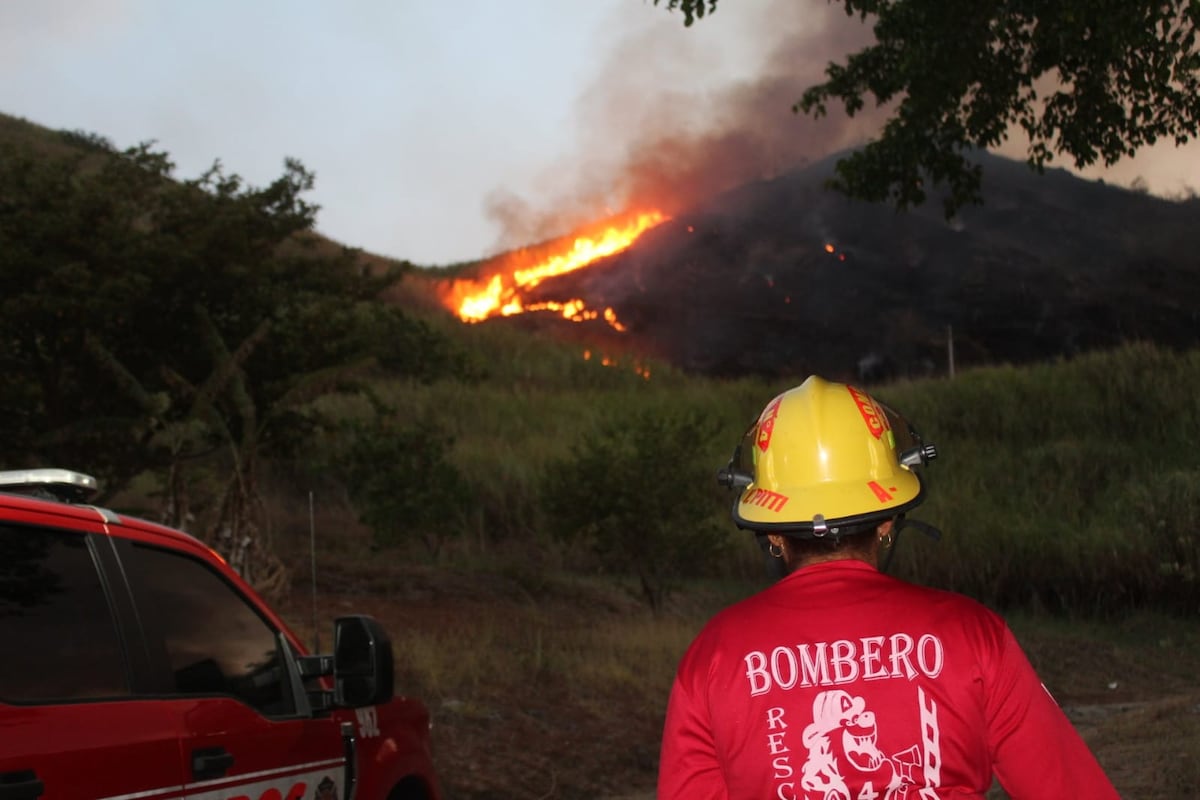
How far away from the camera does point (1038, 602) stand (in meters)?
27.7

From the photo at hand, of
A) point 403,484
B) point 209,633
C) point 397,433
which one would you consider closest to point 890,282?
point 397,433

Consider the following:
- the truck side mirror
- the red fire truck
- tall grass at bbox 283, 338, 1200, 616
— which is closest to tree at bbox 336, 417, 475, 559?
tall grass at bbox 283, 338, 1200, 616

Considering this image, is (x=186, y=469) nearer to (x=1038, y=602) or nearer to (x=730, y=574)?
(x=730, y=574)

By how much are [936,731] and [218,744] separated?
216cm

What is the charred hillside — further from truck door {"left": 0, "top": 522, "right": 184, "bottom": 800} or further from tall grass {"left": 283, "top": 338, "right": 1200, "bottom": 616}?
truck door {"left": 0, "top": 522, "right": 184, "bottom": 800}

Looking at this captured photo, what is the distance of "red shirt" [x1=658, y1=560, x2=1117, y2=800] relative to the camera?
93.2 inches

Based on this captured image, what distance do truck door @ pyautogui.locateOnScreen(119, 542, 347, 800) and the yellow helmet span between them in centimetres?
173

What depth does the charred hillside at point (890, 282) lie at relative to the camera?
104188 mm

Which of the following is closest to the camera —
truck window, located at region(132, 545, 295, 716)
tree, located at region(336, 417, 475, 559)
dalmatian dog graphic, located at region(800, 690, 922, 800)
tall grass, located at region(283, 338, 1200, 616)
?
dalmatian dog graphic, located at region(800, 690, 922, 800)

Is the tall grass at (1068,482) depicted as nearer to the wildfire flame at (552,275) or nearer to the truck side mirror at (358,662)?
the truck side mirror at (358,662)

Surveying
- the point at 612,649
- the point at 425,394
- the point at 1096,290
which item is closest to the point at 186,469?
the point at 612,649

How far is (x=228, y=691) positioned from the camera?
405 centimetres

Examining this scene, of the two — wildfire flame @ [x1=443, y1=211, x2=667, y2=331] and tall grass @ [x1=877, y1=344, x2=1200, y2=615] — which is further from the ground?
wildfire flame @ [x1=443, y1=211, x2=667, y2=331]

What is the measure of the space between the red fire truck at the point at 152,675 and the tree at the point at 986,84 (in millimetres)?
7789
